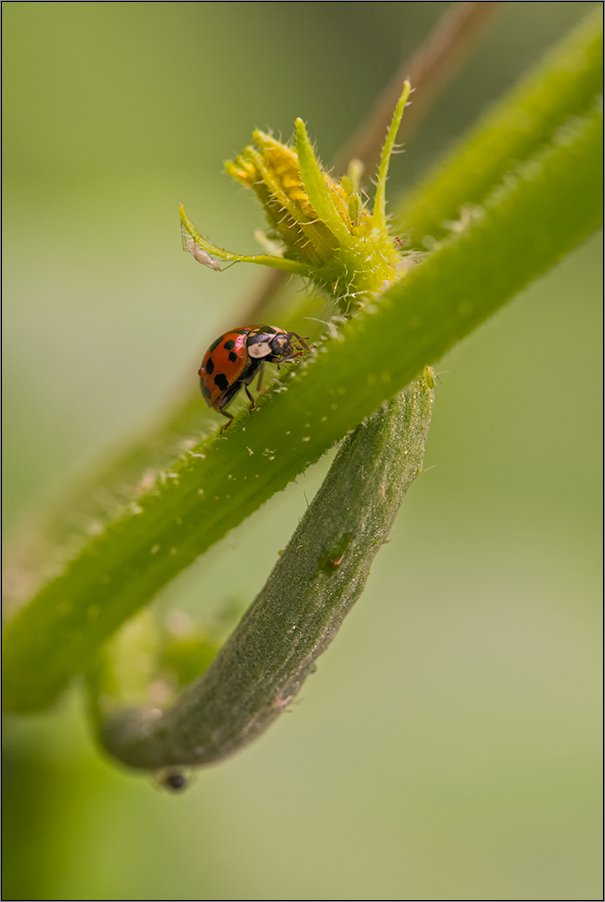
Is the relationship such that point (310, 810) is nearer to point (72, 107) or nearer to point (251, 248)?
point (251, 248)

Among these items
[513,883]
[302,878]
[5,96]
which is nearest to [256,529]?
[302,878]

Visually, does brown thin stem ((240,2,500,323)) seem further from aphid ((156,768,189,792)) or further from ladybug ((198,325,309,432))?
aphid ((156,768,189,792))

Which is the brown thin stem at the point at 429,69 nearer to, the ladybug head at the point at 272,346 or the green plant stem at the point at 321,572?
the ladybug head at the point at 272,346

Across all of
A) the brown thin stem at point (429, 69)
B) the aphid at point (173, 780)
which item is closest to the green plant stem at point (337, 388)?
the aphid at point (173, 780)

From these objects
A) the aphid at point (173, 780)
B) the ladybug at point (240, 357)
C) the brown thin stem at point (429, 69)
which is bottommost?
the aphid at point (173, 780)

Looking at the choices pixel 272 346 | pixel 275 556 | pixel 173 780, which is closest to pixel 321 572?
pixel 272 346

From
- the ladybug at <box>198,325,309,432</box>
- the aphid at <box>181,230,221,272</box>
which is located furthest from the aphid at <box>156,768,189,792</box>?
the aphid at <box>181,230,221,272</box>
